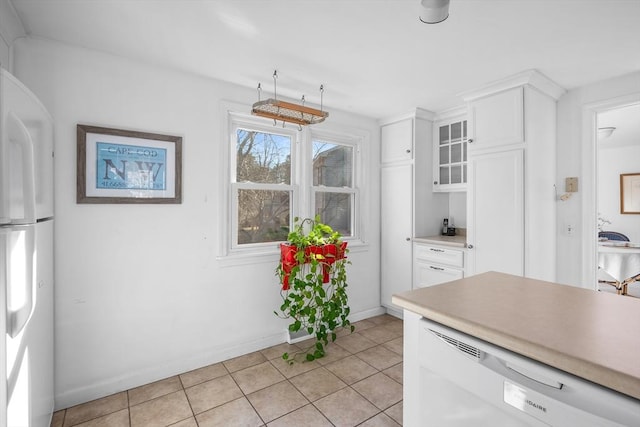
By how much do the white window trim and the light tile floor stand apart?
900 mm

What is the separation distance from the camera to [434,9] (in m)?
1.39

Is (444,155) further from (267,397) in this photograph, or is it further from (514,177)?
(267,397)

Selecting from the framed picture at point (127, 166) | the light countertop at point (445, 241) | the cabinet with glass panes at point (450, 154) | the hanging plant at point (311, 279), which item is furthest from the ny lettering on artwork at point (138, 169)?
the cabinet with glass panes at point (450, 154)

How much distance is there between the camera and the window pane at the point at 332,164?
3300 mm

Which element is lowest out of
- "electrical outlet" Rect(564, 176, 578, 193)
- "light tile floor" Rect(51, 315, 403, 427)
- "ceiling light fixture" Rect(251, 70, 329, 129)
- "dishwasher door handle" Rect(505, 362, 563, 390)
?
"light tile floor" Rect(51, 315, 403, 427)

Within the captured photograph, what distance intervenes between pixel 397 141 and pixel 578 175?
167 centimetres

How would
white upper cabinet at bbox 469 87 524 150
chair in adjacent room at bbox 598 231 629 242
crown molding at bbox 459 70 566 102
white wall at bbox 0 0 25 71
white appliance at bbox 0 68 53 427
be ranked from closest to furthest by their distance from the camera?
1. white appliance at bbox 0 68 53 427
2. white wall at bbox 0 0 25 71
3. crown molding at bbox 459 70 566 102
4. white upper cabinet at bbox 469 87 524 150
5. chair in adjacent room at bbox 598 231 629 242

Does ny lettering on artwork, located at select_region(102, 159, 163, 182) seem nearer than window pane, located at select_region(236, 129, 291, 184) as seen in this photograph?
Yes

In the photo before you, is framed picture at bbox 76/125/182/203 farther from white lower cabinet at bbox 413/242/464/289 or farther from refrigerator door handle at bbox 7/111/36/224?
white lower cabinet at bbox 413/242/464/289

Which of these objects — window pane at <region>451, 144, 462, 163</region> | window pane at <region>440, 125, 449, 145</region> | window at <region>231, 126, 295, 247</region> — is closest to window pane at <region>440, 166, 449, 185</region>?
window pane at <region>451, 144, 462, 163</region>

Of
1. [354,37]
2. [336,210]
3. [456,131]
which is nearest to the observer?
[354,37]

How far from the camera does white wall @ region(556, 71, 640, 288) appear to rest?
2.60 metres

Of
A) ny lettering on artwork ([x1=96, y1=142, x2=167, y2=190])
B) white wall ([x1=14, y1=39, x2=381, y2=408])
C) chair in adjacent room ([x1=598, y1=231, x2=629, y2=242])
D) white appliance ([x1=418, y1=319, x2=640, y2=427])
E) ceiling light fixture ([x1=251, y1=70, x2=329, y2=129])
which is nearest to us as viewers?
white appliance ([x1=418, y1=319, x2=640, y2=427])

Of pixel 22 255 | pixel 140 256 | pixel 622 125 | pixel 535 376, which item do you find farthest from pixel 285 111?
pixel 622 125
